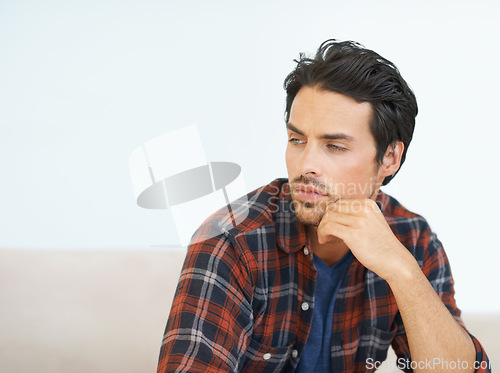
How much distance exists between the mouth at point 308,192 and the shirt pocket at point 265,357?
16.3 inches

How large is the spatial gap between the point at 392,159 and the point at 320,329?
616 mm

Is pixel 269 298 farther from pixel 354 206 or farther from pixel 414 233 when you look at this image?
pixel 414 233

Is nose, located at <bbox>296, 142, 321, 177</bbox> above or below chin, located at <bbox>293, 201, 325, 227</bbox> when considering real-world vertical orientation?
above

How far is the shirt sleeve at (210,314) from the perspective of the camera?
119cm

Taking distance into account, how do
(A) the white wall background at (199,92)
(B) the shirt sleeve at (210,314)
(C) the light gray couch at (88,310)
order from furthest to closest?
(A) the white wall background at (199,92) → (C) the light gray couch at (88,310) → (B) the shirt sleeve at (210,314)

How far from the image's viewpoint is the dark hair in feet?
4.92

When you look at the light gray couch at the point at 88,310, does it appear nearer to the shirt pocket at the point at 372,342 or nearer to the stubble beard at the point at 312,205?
the shirt pocket at the point at 372,342

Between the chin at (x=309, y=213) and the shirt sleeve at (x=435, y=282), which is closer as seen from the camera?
the chin at (x=309, y=213)

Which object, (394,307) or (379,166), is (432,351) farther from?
(379,166)

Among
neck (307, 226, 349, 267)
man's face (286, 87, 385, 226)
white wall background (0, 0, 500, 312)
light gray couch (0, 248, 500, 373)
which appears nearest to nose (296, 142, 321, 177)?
man's face (286, 87, 385, 226)

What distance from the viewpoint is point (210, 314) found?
4.07ft

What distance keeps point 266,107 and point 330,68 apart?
1.16 metres

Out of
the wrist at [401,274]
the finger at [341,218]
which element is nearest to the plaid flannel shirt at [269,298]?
the finger at [341,218]

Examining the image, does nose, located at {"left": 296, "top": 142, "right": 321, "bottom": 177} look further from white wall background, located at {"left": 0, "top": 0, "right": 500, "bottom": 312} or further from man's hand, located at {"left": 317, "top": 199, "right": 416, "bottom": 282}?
white wall background, located at {"left": 0, "top": 0, "right": 500, "bottom": 312}
